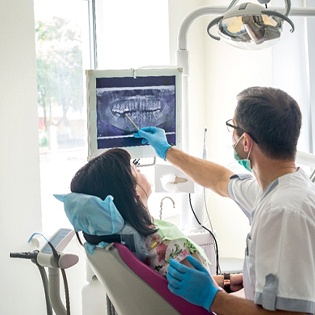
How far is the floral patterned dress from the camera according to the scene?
1.83 metres

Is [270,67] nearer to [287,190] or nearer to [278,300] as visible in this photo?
[287,190]

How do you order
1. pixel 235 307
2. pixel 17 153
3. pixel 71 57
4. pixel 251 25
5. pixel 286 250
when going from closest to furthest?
pixel 286 250 → pixel 235 307 → pixel 251 25 → pixel 17 153 → pixel 71 57

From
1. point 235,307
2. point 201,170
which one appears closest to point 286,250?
point 235,307

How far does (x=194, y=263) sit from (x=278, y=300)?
0.33m

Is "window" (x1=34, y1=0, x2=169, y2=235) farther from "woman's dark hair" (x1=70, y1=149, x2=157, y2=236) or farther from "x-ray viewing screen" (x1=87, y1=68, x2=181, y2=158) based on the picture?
"woman's dark hair" (x1=70, y1=149, x2=157, y2=236)

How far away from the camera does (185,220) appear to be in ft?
8.35

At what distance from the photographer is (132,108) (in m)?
2.31

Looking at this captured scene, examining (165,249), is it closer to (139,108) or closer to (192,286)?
(192,286)

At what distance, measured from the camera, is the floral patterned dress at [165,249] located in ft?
5.99

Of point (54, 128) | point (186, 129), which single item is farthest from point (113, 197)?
point (54, 128)

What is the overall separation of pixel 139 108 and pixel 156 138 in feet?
0.47

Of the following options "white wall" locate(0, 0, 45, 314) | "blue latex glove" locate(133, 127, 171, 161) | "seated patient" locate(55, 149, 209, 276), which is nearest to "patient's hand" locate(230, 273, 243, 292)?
"seated patient" locate(55, 149, 209, 276)

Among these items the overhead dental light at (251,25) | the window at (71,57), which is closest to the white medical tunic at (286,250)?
the overhead dental light at (251,25)

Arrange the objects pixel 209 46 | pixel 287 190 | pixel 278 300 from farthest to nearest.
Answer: pixel 209 46, pixel 287 190, pixel 278 300
